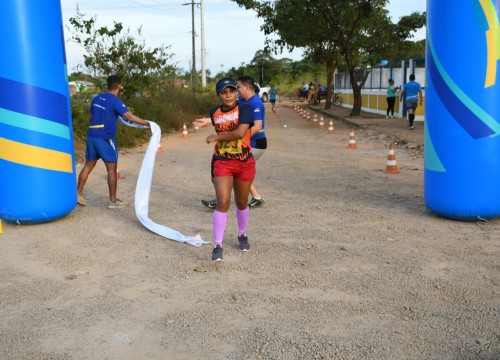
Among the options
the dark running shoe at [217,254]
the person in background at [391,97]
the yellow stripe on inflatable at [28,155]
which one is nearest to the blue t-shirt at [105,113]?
the yellow stripe on inflatable at [28,155]

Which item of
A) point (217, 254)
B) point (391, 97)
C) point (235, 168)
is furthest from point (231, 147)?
point (391, 97)

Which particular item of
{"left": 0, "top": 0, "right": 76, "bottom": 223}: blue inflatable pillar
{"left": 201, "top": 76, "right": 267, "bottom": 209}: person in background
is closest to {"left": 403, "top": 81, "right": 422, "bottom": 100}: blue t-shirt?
{"left": 201, "top": 76, "right": 267, "bottom": 209}: person in background

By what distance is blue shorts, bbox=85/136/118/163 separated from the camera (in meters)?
7.21

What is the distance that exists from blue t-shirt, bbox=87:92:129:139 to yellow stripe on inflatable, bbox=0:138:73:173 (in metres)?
0.90

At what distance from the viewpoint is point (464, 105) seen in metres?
5.93

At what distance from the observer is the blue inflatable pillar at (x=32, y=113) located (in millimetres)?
5988

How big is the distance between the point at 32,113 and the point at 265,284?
3430 mm

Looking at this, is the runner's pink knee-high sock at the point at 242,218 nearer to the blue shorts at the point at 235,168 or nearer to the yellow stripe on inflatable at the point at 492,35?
the blue shorts at the point at 235,168

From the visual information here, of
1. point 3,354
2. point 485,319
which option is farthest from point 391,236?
point 3,354

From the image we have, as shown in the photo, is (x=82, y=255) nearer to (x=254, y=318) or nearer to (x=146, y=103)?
(x=254, y=318)

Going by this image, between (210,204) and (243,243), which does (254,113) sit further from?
(210,204)

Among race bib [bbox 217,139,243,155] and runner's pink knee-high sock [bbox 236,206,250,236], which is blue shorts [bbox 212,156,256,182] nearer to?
race bib [bbox 217,139,243,155]

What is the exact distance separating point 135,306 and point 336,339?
155 cm

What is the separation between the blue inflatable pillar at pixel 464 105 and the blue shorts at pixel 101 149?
159 inches
